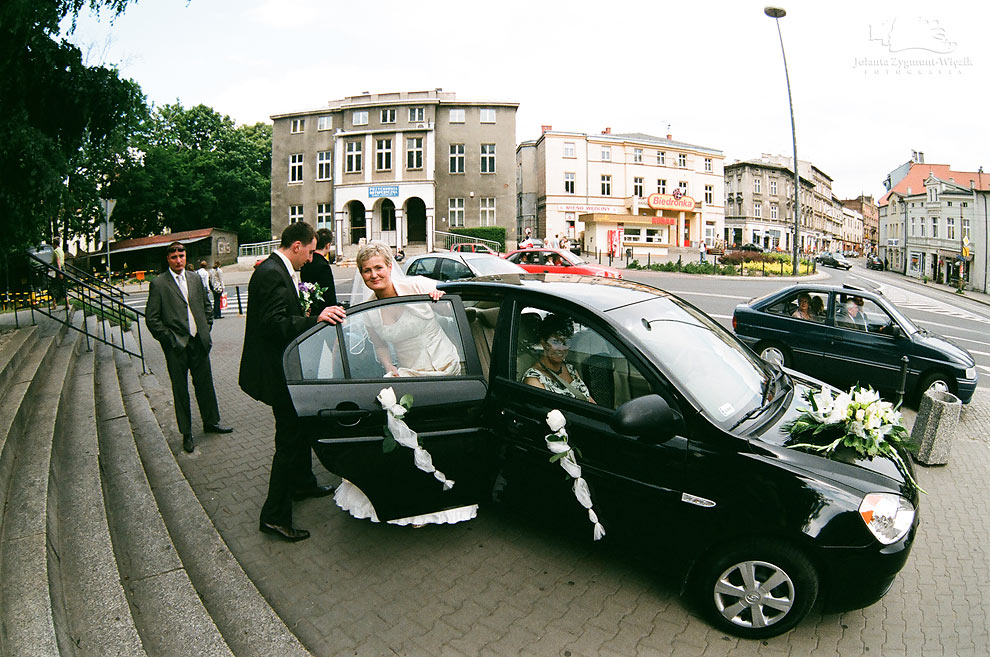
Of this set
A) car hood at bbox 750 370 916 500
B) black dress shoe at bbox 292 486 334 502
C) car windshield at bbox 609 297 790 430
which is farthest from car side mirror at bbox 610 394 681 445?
black dress shoe at bbox 292 486 334 502

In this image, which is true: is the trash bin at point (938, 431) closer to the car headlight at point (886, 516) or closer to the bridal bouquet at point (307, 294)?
the car headlight at point (886, 516)

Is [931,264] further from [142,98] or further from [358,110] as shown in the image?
[142,98]

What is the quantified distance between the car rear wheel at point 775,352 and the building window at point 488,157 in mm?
36179

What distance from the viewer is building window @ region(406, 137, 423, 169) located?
41875 millimetres

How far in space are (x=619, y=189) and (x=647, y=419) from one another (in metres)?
54.7

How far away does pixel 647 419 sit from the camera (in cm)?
295

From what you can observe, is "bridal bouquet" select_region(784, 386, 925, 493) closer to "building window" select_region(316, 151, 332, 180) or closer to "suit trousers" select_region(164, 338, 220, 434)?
"suit trousers" select_region(164, 338, 220, 434)

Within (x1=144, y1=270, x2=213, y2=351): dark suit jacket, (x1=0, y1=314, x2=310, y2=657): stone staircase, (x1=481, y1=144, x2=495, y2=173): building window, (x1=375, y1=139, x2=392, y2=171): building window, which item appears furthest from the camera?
(x1=481, y1=144, x2=495, y2=173): building window

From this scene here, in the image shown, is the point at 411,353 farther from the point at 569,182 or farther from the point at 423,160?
the point at 569,182

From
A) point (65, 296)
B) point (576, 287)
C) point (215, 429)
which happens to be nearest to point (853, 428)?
point (576, 287)

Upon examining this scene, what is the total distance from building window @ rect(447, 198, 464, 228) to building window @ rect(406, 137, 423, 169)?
3.67 meters

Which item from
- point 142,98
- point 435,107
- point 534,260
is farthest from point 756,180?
point 142,98

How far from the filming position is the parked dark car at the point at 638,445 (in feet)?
9.44

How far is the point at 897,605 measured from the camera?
132 inches
